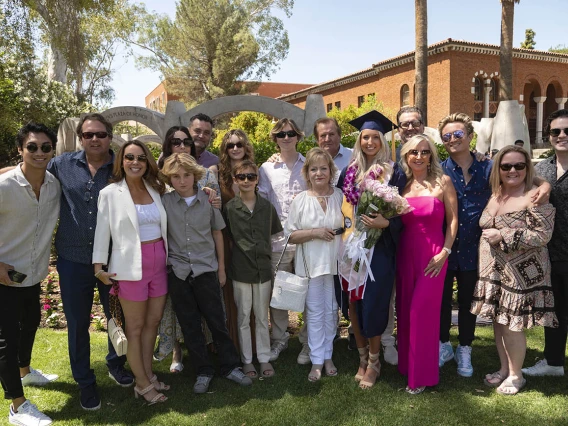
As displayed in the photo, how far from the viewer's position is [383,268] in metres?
4.04

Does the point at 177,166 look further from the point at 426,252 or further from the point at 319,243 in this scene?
the point at 426,252

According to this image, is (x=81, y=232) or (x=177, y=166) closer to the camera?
(x=81, y=232)

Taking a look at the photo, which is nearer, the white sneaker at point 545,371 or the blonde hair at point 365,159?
the blonde hair at point 365,159

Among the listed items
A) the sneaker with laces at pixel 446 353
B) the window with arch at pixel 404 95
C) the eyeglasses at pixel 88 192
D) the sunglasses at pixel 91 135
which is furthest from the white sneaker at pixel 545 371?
the window with arch at pixel 404 95

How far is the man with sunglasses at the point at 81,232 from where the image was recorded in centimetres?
381

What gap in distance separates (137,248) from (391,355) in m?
2.78

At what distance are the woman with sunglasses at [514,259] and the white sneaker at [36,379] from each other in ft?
13.7

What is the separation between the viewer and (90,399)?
3.93m

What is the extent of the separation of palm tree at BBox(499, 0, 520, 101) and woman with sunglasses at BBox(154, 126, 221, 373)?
16291mm

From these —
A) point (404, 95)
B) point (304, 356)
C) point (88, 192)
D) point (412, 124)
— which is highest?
point (404, 95)

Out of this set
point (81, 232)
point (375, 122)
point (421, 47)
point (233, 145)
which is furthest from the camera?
point (421, 47)

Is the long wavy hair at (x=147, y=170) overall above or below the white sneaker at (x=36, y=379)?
above

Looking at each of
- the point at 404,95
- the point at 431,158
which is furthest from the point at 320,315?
the point at 404,95

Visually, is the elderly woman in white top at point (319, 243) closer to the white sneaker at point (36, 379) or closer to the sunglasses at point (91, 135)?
the sunglasses at point (91, 135)
